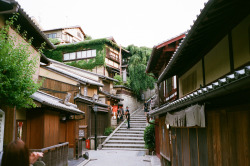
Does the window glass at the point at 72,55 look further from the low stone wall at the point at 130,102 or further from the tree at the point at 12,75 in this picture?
the tree at the point at 12,75

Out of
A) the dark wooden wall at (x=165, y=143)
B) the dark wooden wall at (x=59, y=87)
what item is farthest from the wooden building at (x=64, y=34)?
the dark wooden wall at (x=165, y=143)

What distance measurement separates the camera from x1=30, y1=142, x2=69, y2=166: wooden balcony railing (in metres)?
11.0

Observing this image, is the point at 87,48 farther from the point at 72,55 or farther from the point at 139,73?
the point at 139,73

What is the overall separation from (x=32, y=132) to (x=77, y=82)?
526 inches

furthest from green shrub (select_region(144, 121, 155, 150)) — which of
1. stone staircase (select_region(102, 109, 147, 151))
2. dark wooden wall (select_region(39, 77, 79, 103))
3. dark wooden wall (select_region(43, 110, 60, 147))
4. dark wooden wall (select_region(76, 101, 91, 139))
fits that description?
dark wooden wall (select_region(43, 110, 60, 147))

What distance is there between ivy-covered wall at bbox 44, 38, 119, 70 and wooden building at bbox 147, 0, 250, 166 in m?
28.5

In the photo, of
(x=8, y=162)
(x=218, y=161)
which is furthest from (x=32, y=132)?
(x=8, y=162)

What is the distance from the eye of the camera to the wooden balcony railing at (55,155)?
10977mm

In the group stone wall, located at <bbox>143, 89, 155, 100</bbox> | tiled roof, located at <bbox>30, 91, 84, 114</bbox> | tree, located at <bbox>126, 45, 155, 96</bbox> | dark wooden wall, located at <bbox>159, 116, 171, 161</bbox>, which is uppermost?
tree, located at <bbox>126, 45, 155, 96</bbox>

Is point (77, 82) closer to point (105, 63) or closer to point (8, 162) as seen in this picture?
point (105, 63)

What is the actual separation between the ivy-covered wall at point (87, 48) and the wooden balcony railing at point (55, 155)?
77.0 feet

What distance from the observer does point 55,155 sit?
12352mm

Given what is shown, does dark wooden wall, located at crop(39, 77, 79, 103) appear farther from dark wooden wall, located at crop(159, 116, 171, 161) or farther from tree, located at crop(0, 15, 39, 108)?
tree, located at crop(0, 15, 39, 108)

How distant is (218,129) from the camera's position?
565 centimetres
